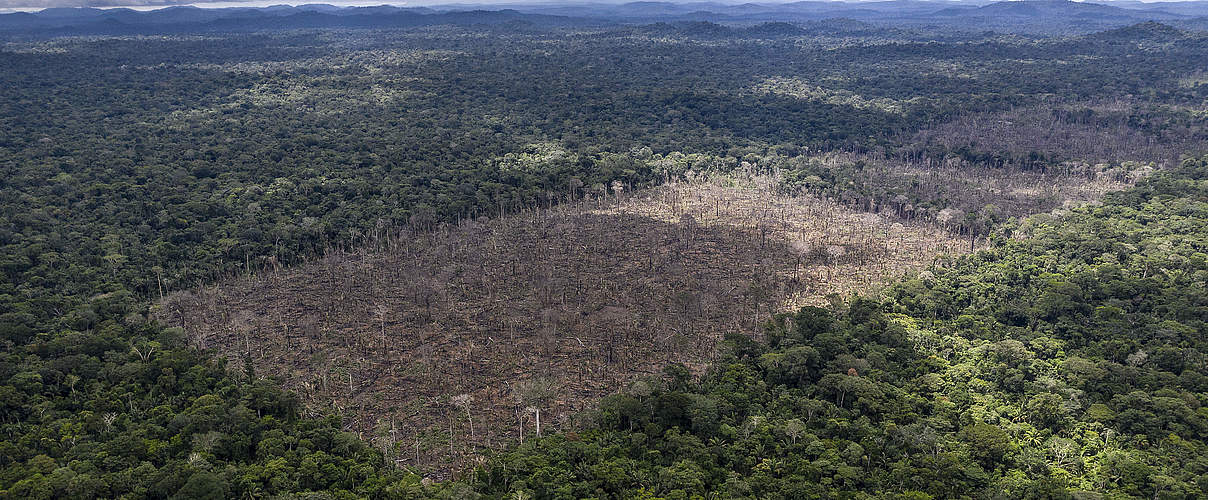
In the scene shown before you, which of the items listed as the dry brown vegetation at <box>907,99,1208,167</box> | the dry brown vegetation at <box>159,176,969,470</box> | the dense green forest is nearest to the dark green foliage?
the dense green forest

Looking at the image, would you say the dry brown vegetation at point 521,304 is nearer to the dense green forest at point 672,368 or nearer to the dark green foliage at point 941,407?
the dense green forest at point 672,368

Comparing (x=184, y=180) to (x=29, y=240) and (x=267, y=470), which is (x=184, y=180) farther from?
(x=267, y=470)

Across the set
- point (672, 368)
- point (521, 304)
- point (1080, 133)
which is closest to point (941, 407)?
point (672, 368)

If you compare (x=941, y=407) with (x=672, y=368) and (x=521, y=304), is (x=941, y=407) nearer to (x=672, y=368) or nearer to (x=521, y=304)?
(x=672, y=368)

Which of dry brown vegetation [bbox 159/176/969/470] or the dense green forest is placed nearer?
the dense green forest

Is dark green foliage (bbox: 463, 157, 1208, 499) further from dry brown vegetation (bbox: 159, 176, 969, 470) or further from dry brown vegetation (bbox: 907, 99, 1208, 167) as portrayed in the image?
dry brown vegetation (bbox: 907, 99, 1208, 167)

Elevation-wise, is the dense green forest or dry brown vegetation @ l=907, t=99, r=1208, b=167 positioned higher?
dry brown vegetation @ l=907, t=99, r=1208, b=167

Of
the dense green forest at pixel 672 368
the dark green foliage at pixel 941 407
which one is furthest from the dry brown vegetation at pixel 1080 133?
the dark green foliage at pixel 941 407
